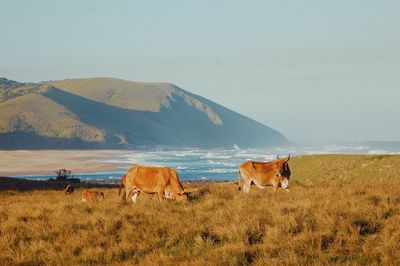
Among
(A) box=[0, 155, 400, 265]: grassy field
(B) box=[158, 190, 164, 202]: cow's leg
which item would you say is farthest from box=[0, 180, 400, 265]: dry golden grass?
(B) box=[158, 190, 164, 202]: cow's leg

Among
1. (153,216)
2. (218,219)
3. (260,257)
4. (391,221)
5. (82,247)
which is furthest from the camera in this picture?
(153,216)

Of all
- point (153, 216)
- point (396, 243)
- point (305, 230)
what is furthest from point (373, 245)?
point (153, 216)

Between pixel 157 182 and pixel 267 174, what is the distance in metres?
4.45

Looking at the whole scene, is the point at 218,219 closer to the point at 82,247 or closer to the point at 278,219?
the point at 278,219

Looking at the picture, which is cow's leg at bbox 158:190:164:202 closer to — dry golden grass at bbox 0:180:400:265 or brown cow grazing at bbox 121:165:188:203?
brown cow grazing at bbox 121:165:188:203

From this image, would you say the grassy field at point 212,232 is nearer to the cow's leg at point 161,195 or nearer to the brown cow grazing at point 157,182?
the cow's leg at point 161,195

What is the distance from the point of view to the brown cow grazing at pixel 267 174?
1869 centimetres

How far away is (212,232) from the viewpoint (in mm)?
11219

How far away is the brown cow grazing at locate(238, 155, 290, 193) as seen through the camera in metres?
18.7

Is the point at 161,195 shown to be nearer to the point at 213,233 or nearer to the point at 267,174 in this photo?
the point at 267,174

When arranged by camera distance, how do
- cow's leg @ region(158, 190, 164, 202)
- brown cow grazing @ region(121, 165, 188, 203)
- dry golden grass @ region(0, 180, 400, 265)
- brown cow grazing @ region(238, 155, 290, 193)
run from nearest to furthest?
dry golden grass @ region(0, 180, 400, 265)
cow's leg @ region(158, 190, 164, 202)
brown cow grazing @ region(121, 165, 188, 203)
brown cow grazing @ region(238, 155, 290, 193)

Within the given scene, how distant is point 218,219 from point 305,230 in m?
2.17

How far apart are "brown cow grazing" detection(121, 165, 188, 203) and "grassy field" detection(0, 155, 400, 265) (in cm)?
64

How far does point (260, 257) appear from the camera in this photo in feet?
29.6
